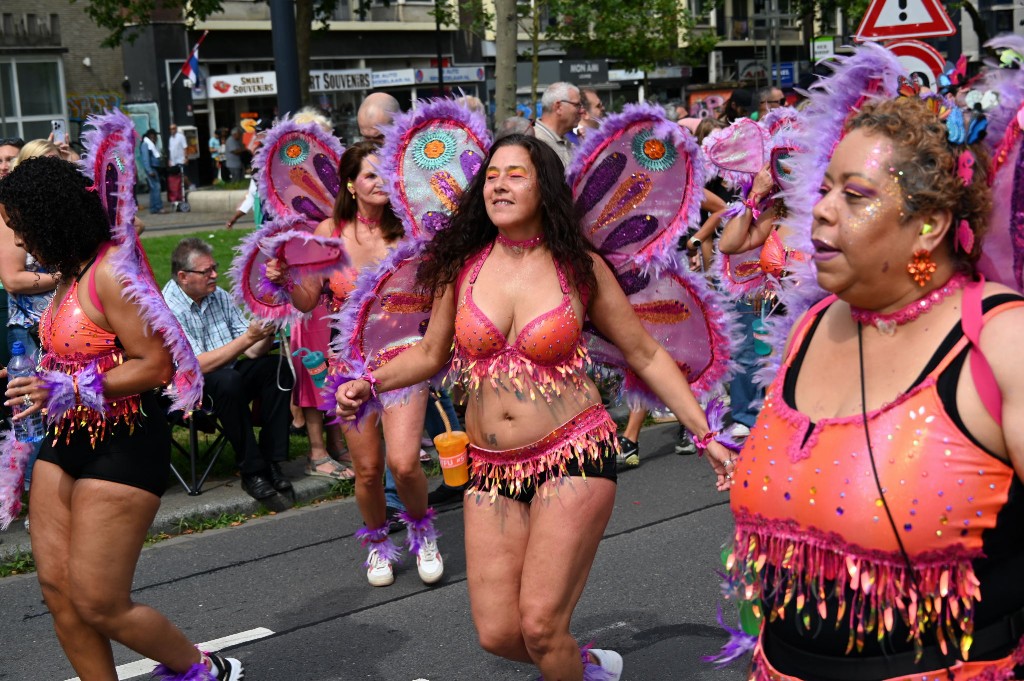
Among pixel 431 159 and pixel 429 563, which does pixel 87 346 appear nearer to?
pixel 431 159

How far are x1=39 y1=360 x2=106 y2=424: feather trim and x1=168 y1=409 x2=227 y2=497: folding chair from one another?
3058 millimetres

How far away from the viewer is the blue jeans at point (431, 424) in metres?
6.22

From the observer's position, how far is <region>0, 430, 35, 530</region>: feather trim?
4.14 m

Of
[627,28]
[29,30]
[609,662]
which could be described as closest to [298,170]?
[609,662]

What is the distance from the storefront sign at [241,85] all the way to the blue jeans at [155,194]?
9.05 m

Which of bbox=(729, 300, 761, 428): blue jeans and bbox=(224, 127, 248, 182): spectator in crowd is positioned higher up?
bbox=(224, 127, 248, 182): spectator in crowd

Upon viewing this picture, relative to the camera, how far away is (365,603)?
209 inches

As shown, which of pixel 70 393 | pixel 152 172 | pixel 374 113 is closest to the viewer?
pixel 70 393

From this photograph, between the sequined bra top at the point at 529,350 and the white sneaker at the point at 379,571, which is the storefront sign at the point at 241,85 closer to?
the white sneaker at the point at 379,571

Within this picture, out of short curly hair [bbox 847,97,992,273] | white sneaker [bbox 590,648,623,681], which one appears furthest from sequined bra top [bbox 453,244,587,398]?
short curly hair [bbox 847,97,992,273]

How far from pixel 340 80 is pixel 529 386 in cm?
3467

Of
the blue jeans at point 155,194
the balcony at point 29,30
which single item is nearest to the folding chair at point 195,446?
the blue jeans at point 155,194

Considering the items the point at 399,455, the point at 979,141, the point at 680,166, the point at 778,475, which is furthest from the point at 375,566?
the point at 979,141

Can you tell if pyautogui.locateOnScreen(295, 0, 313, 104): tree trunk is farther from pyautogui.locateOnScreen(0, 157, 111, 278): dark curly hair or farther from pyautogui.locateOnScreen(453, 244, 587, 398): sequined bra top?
pyautogui.locateOnScreen(453, 244, 587, 398): sequined bra top
